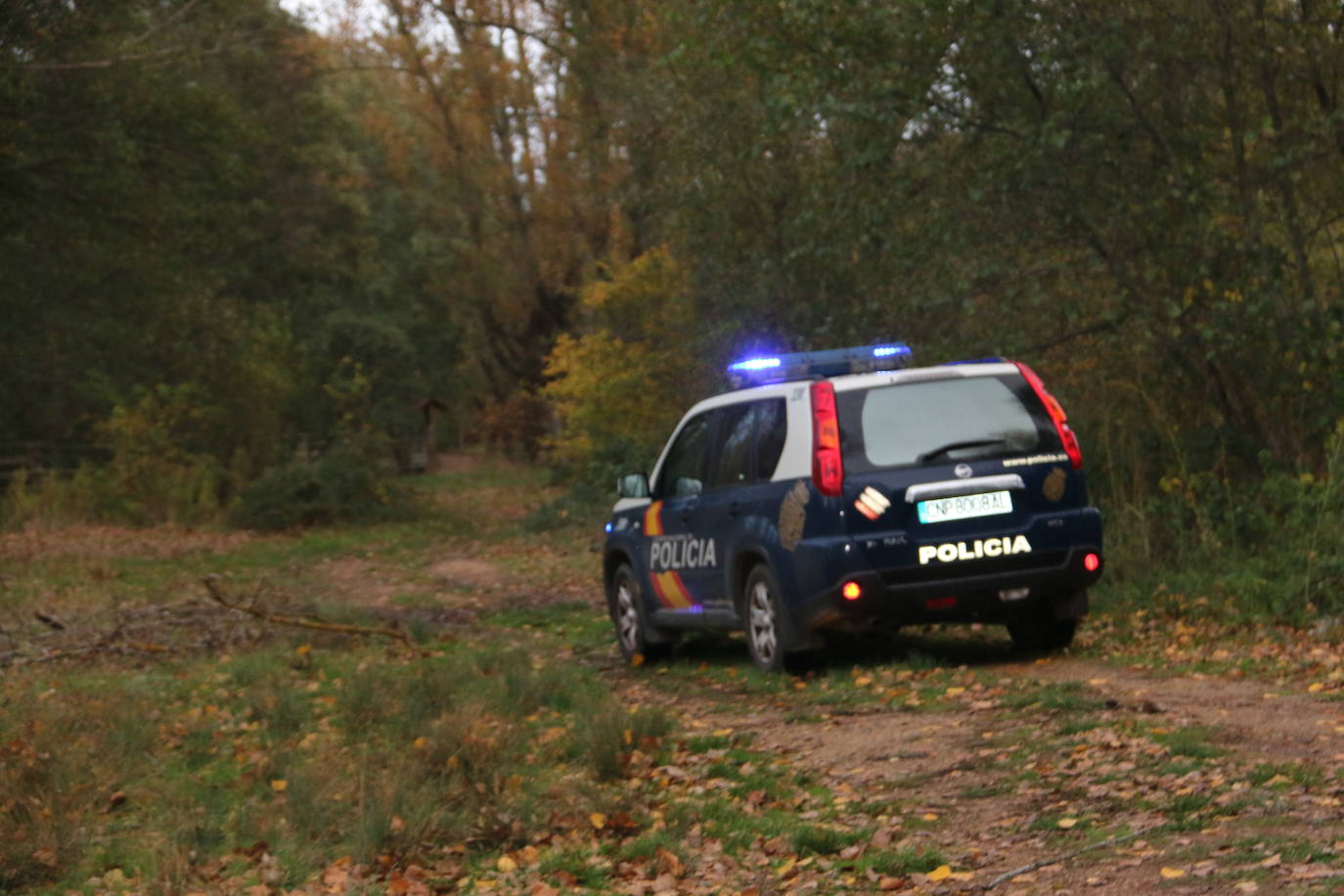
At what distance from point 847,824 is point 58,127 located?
1981cm

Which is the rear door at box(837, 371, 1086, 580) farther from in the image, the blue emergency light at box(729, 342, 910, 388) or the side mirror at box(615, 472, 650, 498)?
the side mirror at box(615, 472, 650, 498)

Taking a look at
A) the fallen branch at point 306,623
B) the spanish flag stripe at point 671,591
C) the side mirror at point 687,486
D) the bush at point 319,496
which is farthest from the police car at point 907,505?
the bush at point 319,496

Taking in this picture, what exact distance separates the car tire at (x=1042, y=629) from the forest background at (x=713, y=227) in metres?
1.50

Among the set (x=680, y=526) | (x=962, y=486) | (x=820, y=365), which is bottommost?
(x=680, y=526)

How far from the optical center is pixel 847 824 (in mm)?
7109

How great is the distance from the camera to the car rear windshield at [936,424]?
10680 millimetres

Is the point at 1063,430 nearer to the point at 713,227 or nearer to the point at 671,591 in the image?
the point at 671,591

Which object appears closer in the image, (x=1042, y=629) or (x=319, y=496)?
(x=1042, y=629)

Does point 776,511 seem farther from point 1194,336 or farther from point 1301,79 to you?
point 1301,79

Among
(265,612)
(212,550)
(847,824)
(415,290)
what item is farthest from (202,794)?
(415,290)

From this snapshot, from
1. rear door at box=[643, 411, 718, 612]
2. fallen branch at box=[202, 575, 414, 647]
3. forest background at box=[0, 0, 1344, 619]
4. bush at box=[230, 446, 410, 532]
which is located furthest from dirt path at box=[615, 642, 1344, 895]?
bush at box=[230, 446, 410, 532]

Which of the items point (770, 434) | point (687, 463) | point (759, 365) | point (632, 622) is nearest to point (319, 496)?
point (632, 622)

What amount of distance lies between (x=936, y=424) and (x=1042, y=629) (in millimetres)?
1635

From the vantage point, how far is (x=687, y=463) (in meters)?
12.7
